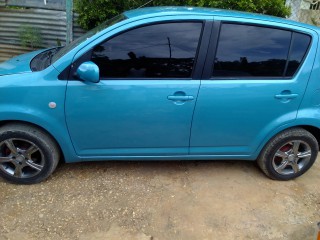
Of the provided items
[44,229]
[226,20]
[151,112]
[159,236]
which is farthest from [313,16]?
[44,229]

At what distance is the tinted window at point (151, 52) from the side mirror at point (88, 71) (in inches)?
5.5

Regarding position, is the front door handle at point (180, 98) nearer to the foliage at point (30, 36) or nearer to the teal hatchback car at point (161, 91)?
the teal hatchback car at point (161, 91)

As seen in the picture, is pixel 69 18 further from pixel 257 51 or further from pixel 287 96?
pixel 287 96

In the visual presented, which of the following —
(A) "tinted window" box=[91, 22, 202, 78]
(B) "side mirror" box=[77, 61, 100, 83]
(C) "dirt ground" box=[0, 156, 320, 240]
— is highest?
(A) "tinted window" box=[91, 22, 202, 78]

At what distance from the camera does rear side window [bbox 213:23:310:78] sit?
2967 millimetres

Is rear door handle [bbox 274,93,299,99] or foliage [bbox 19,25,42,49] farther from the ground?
rear door handle [bbox 274,93,299,99]

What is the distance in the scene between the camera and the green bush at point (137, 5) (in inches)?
208

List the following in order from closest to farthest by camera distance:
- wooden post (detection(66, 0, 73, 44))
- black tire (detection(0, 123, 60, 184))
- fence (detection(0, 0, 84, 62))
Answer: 1. black tire (detection(0, 123, 60, 184))
2. wooden post (detection(66, 0, 73, 44))
3. fence (detection(0, 0, 84, 62))

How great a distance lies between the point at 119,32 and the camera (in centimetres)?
285

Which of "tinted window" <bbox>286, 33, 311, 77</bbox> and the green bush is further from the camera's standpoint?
the green bush

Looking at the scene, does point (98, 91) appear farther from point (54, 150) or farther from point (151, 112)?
point (54, 150)

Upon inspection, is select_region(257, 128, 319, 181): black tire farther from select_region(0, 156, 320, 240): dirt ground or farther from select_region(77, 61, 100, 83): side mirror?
select_region(77, 61, 100, 83): side mirror

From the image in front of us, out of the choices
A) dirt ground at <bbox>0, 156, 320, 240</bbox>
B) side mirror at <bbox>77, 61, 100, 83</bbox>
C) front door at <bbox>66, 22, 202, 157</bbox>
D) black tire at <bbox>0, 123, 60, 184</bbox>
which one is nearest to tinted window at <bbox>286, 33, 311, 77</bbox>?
front door at <bbox>66, 22, 202, 157</bbox>

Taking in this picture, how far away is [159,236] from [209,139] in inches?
40.9
